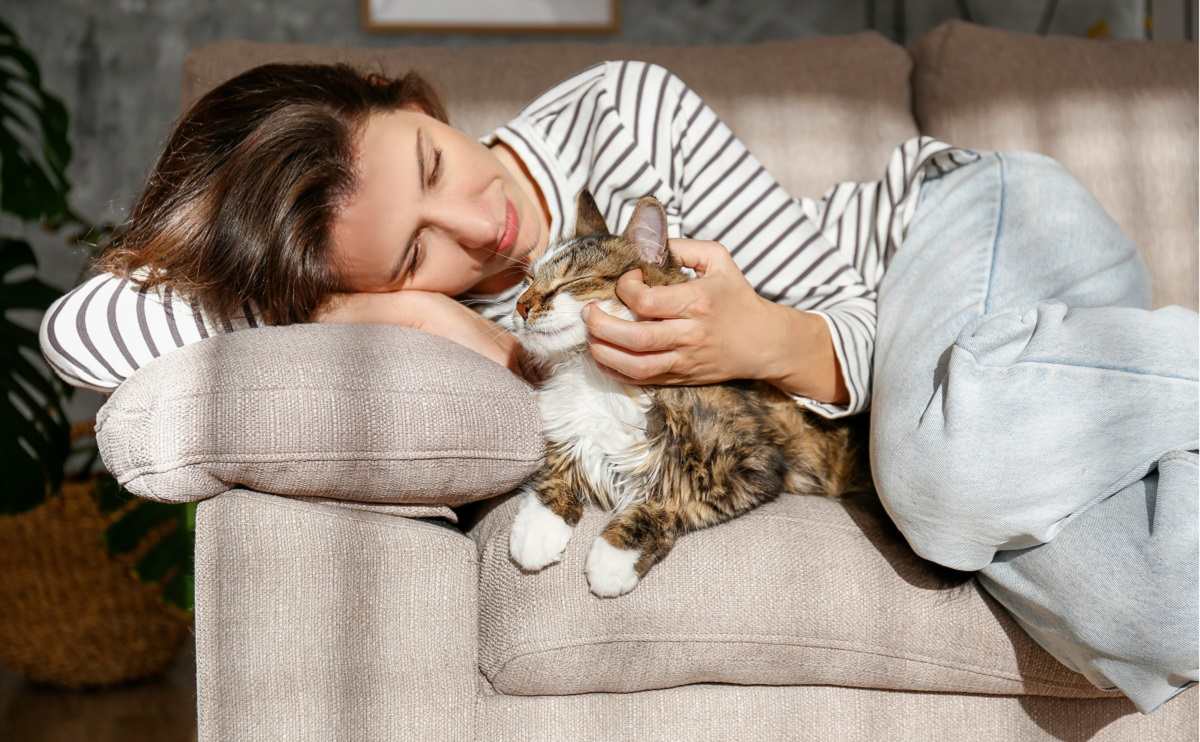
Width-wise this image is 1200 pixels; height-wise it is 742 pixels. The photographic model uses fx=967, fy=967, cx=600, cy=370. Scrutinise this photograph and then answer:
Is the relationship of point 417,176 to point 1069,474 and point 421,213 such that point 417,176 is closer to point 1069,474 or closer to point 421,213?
point 421,213

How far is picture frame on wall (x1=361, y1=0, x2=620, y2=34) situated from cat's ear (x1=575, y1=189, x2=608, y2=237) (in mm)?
1870

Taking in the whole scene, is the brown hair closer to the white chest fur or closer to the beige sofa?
the beige sofa

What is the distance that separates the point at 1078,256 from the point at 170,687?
2.14 metres

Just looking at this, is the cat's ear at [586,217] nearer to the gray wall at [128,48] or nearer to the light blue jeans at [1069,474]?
the light blue jeans at [1069,474]

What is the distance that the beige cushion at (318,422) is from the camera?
1.05m

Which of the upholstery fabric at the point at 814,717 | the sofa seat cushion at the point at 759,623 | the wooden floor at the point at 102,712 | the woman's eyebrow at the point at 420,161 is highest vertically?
the woman's eyebrow at the point at 420,161

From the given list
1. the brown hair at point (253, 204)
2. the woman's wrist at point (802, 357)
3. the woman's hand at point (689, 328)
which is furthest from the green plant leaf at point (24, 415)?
the woman's wrist at point (802, 357)

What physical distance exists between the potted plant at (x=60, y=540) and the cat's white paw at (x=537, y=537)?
1137 mm

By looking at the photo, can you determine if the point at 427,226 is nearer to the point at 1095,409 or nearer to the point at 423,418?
the point at 423,418

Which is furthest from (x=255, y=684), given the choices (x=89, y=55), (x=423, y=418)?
(x=89, y=55)

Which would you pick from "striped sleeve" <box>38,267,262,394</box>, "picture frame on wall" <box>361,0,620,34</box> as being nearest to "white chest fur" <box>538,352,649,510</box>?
"striped sleeve" <box>38,267,262,394</box>

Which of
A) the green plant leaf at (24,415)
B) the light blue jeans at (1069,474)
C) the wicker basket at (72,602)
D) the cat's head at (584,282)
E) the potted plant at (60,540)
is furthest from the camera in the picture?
the wicker basket at (72,602)

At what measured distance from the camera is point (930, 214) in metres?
1.49

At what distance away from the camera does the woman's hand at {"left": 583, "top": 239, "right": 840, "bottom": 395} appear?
1165 mm
